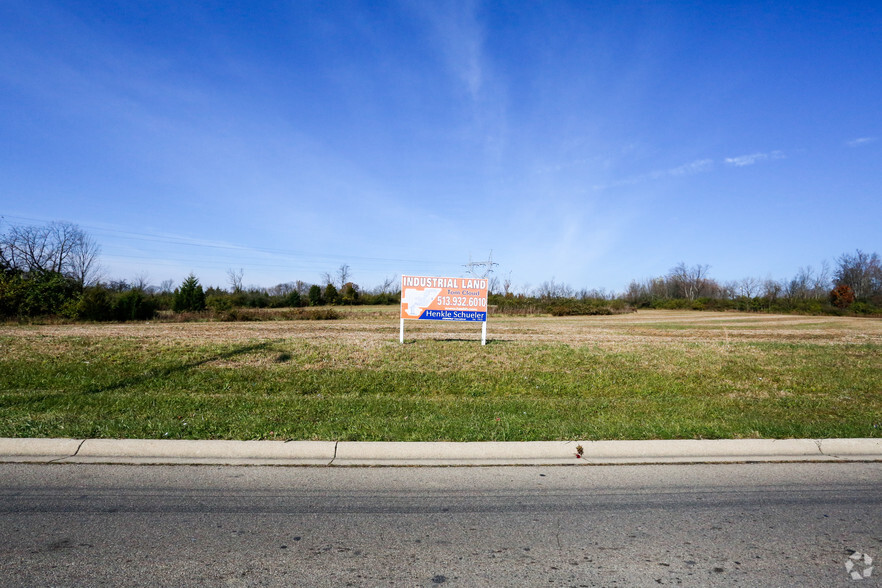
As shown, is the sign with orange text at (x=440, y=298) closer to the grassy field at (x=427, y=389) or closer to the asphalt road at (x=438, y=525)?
the grassy field at (x=427, y=389)

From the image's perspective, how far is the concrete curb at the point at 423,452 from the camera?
546cm

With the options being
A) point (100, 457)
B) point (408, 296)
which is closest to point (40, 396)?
point (100, 457)

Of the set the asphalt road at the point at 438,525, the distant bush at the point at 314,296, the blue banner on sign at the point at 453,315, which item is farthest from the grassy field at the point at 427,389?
the distant bush at the point at 314,296

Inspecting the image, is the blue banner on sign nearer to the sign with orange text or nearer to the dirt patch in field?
the sign with orange text

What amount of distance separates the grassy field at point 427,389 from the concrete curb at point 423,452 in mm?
303

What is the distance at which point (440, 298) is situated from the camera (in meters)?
15.0

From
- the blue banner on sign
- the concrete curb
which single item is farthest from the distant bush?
the concrete curb

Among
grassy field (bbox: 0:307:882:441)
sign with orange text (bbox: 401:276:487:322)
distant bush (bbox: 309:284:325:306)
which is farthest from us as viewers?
distant bush (bbox: 309:284:325:306)

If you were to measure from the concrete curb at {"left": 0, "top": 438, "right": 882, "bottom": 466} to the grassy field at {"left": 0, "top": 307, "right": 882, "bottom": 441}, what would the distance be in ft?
0.99

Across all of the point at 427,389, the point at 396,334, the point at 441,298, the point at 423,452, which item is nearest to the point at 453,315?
the point at 441,298

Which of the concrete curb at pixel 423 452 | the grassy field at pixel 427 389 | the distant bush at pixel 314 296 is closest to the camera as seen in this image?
the concrete curb at pixel 423 452

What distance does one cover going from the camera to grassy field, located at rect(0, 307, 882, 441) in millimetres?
6520

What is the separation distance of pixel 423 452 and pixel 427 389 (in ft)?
12.9

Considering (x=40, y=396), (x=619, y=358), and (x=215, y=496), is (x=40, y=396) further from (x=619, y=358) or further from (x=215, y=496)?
(x=619, y=358)
